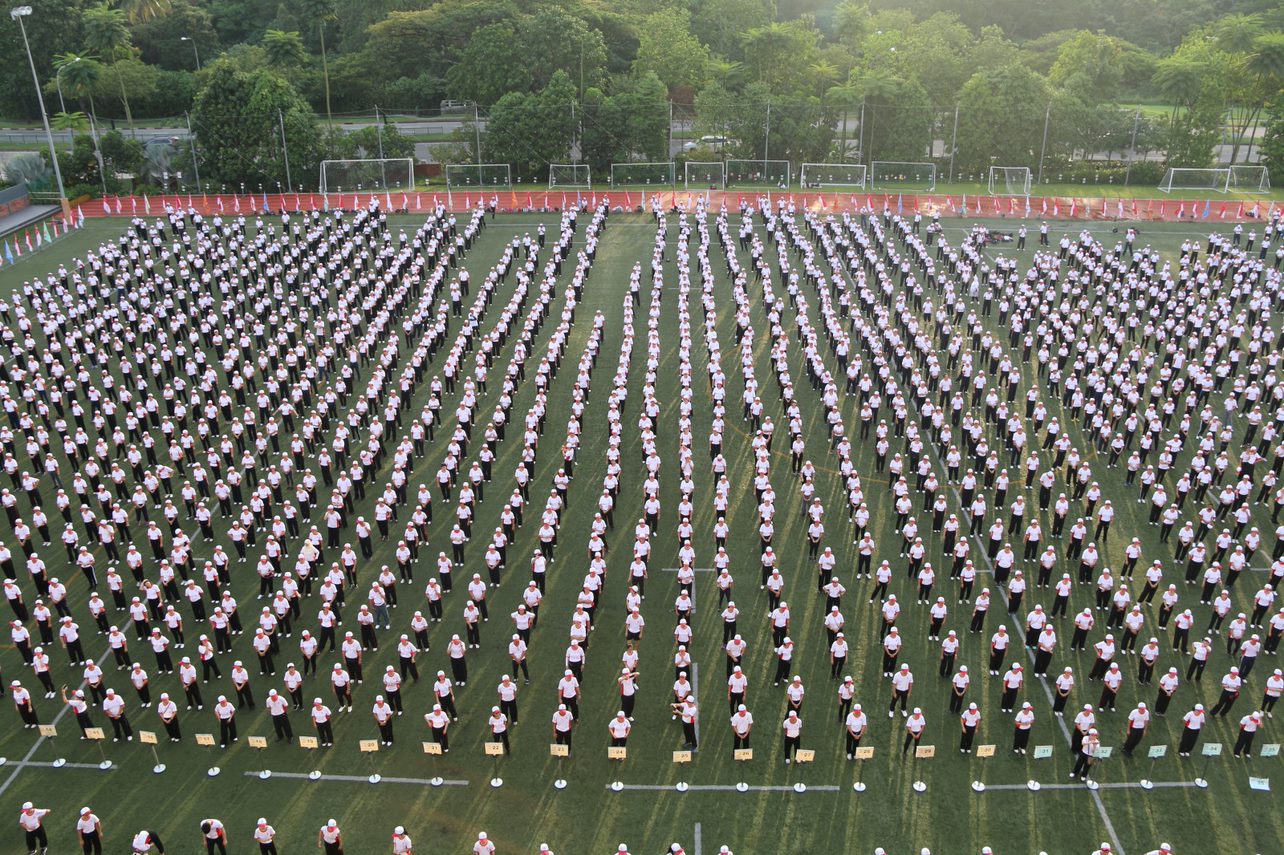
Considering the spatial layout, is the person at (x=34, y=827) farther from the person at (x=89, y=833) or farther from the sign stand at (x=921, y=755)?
the sign stand at (x=921, y=755)

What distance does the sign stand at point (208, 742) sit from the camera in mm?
14422

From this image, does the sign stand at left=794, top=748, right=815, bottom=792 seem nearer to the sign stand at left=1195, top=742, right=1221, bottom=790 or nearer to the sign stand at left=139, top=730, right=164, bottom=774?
the sign stand at left=1195, top=742, right=1221, bottom=790

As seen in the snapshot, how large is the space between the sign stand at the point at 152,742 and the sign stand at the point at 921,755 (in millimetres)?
10519

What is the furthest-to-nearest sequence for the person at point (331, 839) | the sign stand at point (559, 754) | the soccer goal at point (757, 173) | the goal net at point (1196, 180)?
1. the soccer goal at point (757, 173)
2. the goal net at point (1196, 180)
3. the sign stand at point (559, 754)
4. the person at point (331, 839)

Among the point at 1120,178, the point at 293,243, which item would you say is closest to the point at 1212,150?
the point at 1120,178

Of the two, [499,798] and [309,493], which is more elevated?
[309,493]

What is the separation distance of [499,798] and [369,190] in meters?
39.9

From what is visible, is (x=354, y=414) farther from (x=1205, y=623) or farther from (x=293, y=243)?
(x=1205, y=623)

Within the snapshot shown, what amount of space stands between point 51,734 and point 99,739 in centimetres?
73

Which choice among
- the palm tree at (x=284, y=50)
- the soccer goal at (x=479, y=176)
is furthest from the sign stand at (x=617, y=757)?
the palm tree at (x=284, y=50)

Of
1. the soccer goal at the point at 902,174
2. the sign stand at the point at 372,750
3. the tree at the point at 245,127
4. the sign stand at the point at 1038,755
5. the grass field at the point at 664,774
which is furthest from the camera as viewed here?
the soccer goal at the point at 902,174

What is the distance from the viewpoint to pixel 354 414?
23750 mm

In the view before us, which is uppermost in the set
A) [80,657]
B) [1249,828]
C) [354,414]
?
[354,414]

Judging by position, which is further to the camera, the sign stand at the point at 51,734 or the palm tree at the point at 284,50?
the palm tree at the point at 284,50
